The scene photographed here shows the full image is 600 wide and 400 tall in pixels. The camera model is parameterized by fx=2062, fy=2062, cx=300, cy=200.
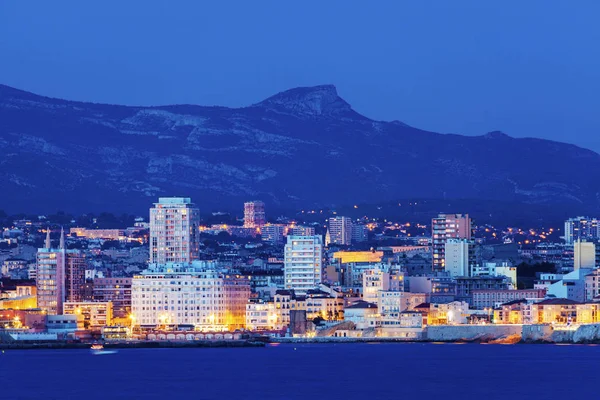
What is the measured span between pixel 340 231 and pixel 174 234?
59.8 meters

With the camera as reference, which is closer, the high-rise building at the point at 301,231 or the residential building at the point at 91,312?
the residential building at the point at 91,312

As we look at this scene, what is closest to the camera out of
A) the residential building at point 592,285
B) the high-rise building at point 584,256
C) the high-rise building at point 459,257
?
the residential building at point 592,285

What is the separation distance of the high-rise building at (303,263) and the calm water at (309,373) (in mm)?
16642

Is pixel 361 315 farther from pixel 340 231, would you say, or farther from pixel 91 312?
pixel 340 231

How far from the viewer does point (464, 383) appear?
76.5 meters

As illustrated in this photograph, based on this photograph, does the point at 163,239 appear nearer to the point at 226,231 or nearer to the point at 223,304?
the point at 223,304

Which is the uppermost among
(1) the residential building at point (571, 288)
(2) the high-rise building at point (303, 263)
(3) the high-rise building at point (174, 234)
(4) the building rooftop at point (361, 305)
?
(3) the high-rise building at point (174, 234)

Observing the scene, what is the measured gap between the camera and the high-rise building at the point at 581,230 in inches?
7028

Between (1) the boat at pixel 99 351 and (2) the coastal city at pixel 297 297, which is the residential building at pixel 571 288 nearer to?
(2) the coastal city at pixel 297 297

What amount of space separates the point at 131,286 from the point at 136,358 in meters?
23.8

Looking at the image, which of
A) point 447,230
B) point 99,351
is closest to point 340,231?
point 447,230

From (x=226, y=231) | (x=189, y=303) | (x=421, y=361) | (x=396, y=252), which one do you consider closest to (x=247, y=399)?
(x=421, y=361)

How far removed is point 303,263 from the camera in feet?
404

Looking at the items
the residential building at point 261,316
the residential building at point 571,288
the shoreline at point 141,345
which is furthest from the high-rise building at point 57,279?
the residential building at point 571,288
